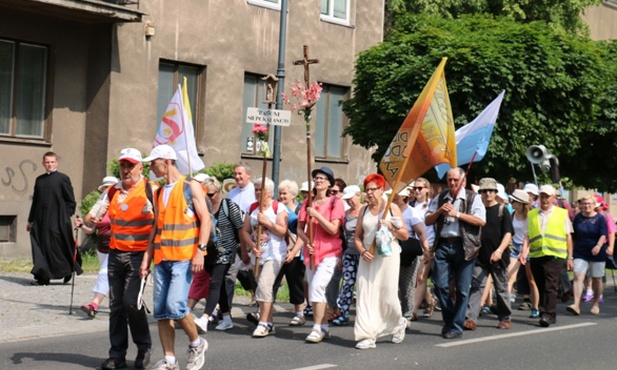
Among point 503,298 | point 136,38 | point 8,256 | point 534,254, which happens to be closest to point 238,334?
point 503,298

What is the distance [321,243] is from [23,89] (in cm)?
1053

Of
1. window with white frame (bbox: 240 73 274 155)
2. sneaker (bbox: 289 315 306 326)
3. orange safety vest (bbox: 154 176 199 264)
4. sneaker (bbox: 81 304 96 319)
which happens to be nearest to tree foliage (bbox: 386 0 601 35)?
window with white frame (bbox: 240 73 274 155)

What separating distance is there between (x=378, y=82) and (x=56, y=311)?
32.9 feet

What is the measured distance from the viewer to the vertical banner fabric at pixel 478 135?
1443cm

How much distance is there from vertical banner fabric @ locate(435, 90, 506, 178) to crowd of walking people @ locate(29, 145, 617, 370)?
0.94 m

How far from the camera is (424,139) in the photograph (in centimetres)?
1170

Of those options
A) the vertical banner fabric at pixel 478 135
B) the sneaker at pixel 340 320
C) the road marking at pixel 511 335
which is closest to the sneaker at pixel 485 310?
the road marking at pixel 511 335

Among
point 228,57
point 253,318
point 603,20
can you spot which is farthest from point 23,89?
point 603,20

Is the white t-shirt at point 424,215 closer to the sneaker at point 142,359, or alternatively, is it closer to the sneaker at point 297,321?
the sneaker at point 297,321

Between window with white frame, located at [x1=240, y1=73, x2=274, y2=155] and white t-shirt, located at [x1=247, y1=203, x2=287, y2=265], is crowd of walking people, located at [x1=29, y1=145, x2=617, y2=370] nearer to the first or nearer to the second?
white t-shirt, located at [x1=247, y1=203, x2=287, y2=265]

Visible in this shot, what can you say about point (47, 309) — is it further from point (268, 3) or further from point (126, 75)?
point (268, 3)

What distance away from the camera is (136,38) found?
20.9 metres

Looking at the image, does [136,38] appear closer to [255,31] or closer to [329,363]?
[255,31]

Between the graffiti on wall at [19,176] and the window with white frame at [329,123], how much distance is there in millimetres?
7794
